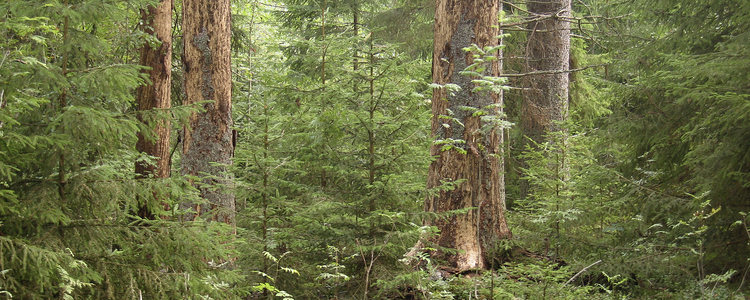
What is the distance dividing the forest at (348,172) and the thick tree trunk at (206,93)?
3 cm

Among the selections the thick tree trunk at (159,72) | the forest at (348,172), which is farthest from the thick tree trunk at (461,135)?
the thick tree trunk at (159,72)

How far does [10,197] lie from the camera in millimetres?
2725

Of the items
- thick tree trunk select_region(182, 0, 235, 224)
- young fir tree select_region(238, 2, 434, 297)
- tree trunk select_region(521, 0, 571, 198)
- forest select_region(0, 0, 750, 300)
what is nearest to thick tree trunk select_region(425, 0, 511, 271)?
forest select_region(0, 0, 750, 300)

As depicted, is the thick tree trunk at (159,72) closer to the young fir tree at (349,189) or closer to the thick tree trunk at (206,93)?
the thick tree trunk at (206,93)

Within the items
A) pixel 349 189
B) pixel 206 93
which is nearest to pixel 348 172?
pixel 349 189

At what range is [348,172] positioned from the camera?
484 centimetres

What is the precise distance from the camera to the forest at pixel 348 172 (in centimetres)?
304

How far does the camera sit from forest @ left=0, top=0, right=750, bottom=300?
3.04 metres

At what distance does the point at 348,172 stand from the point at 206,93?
9.47ft

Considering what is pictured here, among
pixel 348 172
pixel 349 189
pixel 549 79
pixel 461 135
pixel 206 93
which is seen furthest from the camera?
pixel 549 79

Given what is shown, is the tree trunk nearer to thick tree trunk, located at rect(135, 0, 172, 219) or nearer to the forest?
the forest

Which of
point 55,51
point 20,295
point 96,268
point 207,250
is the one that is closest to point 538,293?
point 207,250

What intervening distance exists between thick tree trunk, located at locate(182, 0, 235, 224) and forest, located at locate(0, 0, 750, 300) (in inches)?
1.1

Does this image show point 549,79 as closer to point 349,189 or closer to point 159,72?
point 349,189
